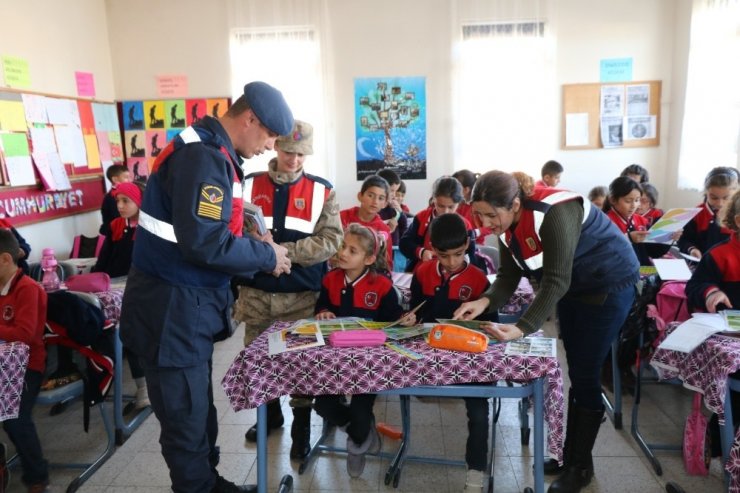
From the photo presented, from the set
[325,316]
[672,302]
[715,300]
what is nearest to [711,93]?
[672,302]

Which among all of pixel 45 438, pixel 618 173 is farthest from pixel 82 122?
pixel 618 173

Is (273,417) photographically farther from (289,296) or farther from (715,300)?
(715,300)

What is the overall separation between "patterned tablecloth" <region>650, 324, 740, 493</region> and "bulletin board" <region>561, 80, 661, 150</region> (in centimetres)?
412

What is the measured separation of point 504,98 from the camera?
5.66 m

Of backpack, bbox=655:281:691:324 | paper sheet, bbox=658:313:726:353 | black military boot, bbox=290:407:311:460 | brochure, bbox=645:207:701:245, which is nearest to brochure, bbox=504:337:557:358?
paper sheet, bbox=658:313:726:353

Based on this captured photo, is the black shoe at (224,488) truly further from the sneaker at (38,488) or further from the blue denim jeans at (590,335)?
the blue denim jeans at (590,335)

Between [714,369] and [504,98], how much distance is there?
4334 millimetres

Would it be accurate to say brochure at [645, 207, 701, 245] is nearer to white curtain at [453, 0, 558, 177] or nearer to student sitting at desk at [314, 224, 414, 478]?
student sitting at desk at [314, 224, 414, 478]

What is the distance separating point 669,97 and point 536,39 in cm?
155

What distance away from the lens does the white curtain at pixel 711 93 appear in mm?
4613

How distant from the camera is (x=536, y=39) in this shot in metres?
5.51

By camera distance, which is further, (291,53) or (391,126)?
(391,126)

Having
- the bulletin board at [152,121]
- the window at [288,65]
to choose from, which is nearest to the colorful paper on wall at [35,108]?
the bulletin board at [152,121]

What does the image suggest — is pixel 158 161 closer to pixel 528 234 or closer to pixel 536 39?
pixel 528 234
